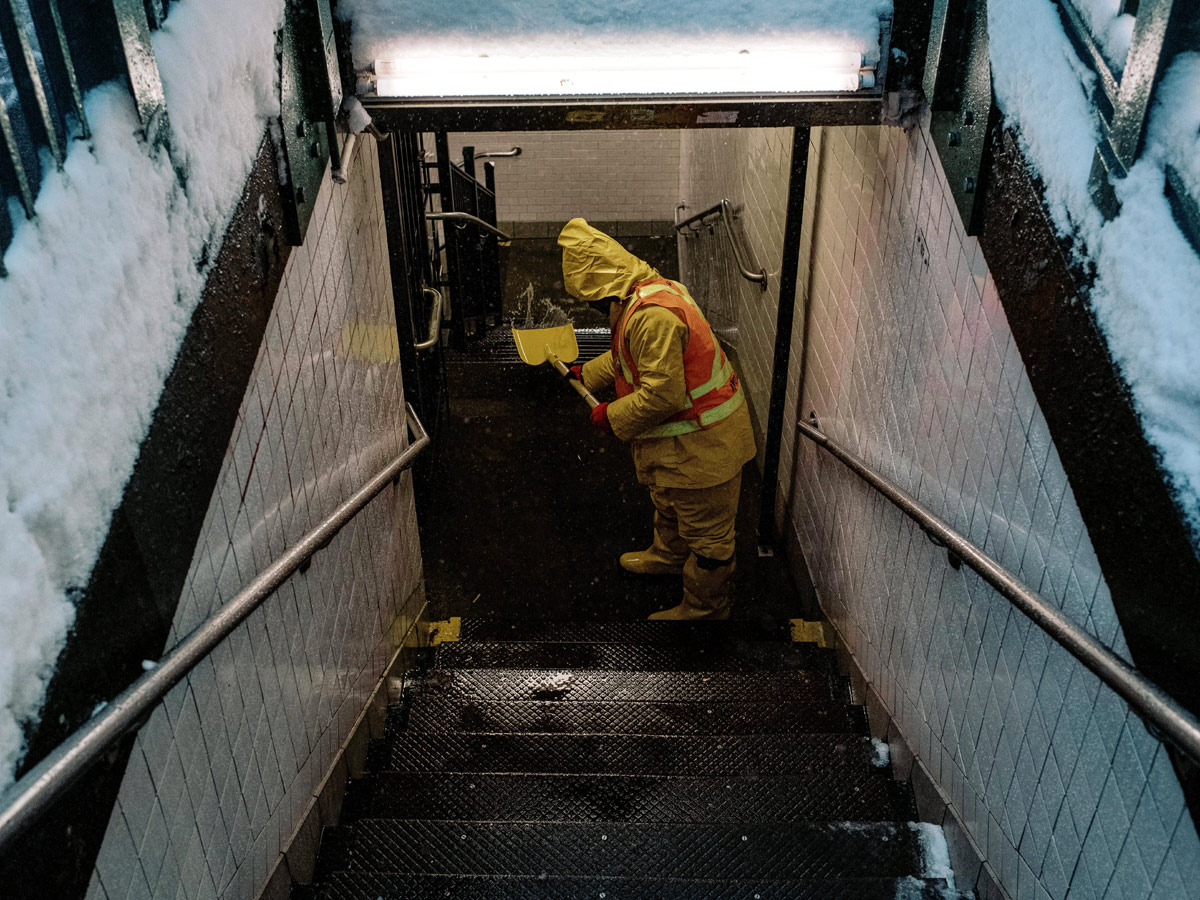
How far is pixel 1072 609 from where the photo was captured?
5.74 feet

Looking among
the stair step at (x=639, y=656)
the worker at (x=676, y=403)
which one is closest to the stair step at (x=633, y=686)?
the stair step at (x=639, y=656)

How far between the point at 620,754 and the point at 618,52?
2155 mm

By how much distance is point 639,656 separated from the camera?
12.6 feet

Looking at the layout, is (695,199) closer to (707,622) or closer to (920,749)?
(707,622)

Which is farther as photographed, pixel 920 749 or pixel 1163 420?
pixel 920 749

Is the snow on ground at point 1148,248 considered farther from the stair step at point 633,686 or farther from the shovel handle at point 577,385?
the shovel handle at point 577,385

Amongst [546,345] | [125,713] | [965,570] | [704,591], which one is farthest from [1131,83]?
[546,345]

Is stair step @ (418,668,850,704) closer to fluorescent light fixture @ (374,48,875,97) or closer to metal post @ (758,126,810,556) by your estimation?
metal post @ (758,126,810,556)

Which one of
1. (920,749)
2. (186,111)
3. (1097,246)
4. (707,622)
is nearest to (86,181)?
(186,111)

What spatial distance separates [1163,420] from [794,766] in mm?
1903

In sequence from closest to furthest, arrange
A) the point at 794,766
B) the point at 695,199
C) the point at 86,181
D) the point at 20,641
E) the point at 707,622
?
the point at 20,641
the point at 86,181
the point at 794,766
the point at 707,622
the point at 695,199

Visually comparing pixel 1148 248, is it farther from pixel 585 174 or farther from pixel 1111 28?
pixel 585 174

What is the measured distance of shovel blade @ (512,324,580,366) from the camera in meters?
5.12

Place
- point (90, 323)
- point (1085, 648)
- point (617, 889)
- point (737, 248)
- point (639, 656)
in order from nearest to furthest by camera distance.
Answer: point (90, 323), point (1085, 648), point (617, 889), point (639, 656), point (737, 248)
